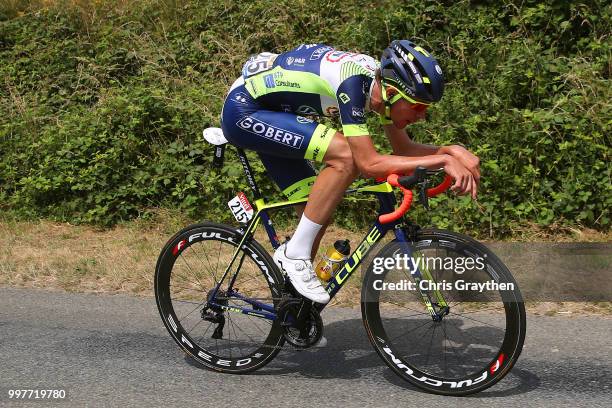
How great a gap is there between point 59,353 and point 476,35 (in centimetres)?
604

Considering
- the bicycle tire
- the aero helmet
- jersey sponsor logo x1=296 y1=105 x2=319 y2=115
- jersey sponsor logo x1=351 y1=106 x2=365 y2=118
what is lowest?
the bicycle tire

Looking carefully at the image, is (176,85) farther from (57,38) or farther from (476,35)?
(476,35)

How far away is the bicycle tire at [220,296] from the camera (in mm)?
4887

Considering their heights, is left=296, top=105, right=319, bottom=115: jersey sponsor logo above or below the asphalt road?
above

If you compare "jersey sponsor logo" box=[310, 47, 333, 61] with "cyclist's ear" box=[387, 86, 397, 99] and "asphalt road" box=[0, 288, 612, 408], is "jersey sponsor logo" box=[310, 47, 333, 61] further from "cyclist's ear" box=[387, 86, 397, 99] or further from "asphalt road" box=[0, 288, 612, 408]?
"asphalt road" box=[0, 288, 612, 408]

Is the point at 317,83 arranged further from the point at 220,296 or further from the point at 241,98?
the point at 220,296

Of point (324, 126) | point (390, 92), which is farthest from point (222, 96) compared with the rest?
point (390, 92)

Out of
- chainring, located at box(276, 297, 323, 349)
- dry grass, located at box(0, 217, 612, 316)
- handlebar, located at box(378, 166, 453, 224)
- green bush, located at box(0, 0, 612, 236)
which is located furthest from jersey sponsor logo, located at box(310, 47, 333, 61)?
green bush, located at box(0, 0, 612, 236)

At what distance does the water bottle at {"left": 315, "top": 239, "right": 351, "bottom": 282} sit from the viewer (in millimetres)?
4711

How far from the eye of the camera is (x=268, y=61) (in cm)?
480

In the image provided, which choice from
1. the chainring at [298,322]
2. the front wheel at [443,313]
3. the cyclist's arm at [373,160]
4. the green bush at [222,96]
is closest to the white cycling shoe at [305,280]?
the chainring at [298,322]

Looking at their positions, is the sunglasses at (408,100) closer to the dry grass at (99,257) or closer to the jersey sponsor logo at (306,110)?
the jersey sponsor logo at (306,110)

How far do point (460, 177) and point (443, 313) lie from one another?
85cm

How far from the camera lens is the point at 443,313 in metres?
4.51
